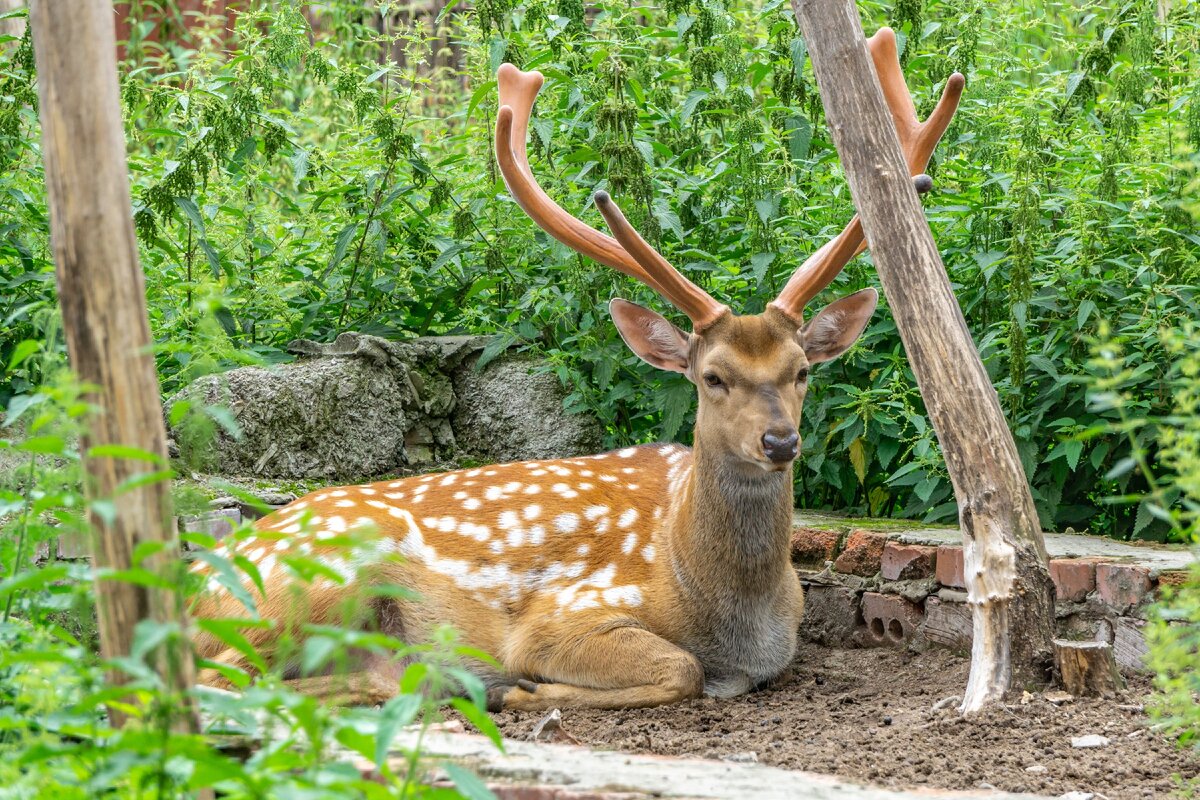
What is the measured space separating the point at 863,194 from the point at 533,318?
2.25 metres

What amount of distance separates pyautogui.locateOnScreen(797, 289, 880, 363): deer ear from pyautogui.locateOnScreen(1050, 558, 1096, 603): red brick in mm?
1014

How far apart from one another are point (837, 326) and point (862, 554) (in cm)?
87

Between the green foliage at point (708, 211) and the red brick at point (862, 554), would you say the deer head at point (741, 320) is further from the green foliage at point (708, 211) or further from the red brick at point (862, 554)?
the red brick at point (862, 554)

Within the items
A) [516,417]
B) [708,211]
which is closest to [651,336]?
[708,211]

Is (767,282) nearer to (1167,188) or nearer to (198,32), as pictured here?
(1167,188)

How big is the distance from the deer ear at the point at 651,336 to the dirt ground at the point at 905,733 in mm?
1190

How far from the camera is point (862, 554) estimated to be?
4977 millimetres

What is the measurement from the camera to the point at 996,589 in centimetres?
378

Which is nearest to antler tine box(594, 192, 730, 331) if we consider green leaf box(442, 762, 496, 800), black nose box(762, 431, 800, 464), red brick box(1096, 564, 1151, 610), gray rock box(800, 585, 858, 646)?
black nose box(762, 431, 800, 464)

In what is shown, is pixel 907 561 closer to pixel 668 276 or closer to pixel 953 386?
pixel 953 386

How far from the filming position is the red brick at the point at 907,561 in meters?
4.76

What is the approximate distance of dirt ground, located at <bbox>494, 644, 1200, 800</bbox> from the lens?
3195mm

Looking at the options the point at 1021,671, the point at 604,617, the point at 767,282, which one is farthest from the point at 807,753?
the point at 767,282

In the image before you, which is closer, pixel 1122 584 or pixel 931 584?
pixel 1122 584
